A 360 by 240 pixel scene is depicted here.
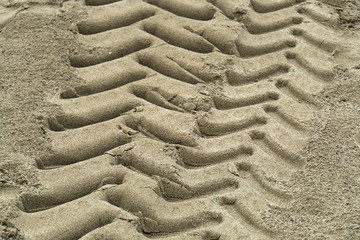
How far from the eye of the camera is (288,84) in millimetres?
2150

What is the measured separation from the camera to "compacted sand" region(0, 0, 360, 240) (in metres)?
1.67

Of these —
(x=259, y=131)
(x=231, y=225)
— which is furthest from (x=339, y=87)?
(x=231, y=225)

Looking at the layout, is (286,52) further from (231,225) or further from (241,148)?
(231,225)

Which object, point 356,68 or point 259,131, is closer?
point 259,131

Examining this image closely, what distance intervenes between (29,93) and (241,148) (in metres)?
0.92

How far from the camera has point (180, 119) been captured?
198 cm

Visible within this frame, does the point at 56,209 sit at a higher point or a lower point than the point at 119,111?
lower

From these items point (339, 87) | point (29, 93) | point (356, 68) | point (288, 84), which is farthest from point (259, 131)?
point (29, 93)

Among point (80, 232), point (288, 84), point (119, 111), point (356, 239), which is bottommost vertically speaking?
point (80, 232)

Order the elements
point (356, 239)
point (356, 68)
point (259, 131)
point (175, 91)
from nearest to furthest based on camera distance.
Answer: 1. point (356, 239)
2. point (259, 131)
3. point (175, 91)
4. point (356, 68)

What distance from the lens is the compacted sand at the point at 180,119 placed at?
5.46ft

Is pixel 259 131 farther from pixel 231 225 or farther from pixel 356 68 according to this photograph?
pixel 356 68

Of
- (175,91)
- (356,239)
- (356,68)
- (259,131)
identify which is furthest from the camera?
(356,68)

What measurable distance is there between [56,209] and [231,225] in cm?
60
